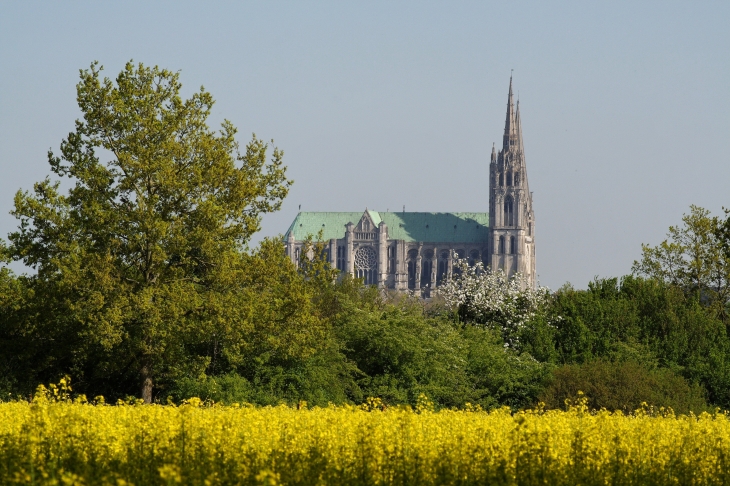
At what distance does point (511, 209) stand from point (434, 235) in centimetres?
1511

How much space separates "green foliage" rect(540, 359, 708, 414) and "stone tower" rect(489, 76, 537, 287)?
448 ft

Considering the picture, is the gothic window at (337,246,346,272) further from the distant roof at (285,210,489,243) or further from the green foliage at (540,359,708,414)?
the green foliage at (540,359,708,414)

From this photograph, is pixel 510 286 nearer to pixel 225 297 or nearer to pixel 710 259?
pixel 710 259

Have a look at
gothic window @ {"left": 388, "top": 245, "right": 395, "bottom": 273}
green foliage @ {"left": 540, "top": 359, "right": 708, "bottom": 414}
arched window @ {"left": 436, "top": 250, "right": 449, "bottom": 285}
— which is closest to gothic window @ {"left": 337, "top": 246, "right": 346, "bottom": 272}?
gothic window @ {"left": 388, "top": 245, "right": 395, "bottom": 273}

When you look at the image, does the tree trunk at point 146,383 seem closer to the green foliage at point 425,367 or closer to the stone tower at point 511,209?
the green foliage at point 425,367

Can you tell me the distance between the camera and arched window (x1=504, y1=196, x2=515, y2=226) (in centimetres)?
17175

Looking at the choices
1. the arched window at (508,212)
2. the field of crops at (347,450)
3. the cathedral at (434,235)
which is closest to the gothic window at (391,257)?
the cathedral at (434,235)

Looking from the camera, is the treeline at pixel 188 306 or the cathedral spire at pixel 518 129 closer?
the treeline at pixel 188 306

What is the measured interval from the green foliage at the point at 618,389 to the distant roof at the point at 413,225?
146 m

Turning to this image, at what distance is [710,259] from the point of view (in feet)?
183

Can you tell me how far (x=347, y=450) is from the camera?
1276cm

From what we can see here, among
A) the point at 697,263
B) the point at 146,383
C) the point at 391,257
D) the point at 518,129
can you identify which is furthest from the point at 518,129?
the point at 146,383

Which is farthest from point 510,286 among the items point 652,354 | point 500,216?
point 500,216

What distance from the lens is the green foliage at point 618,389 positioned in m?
29.9
